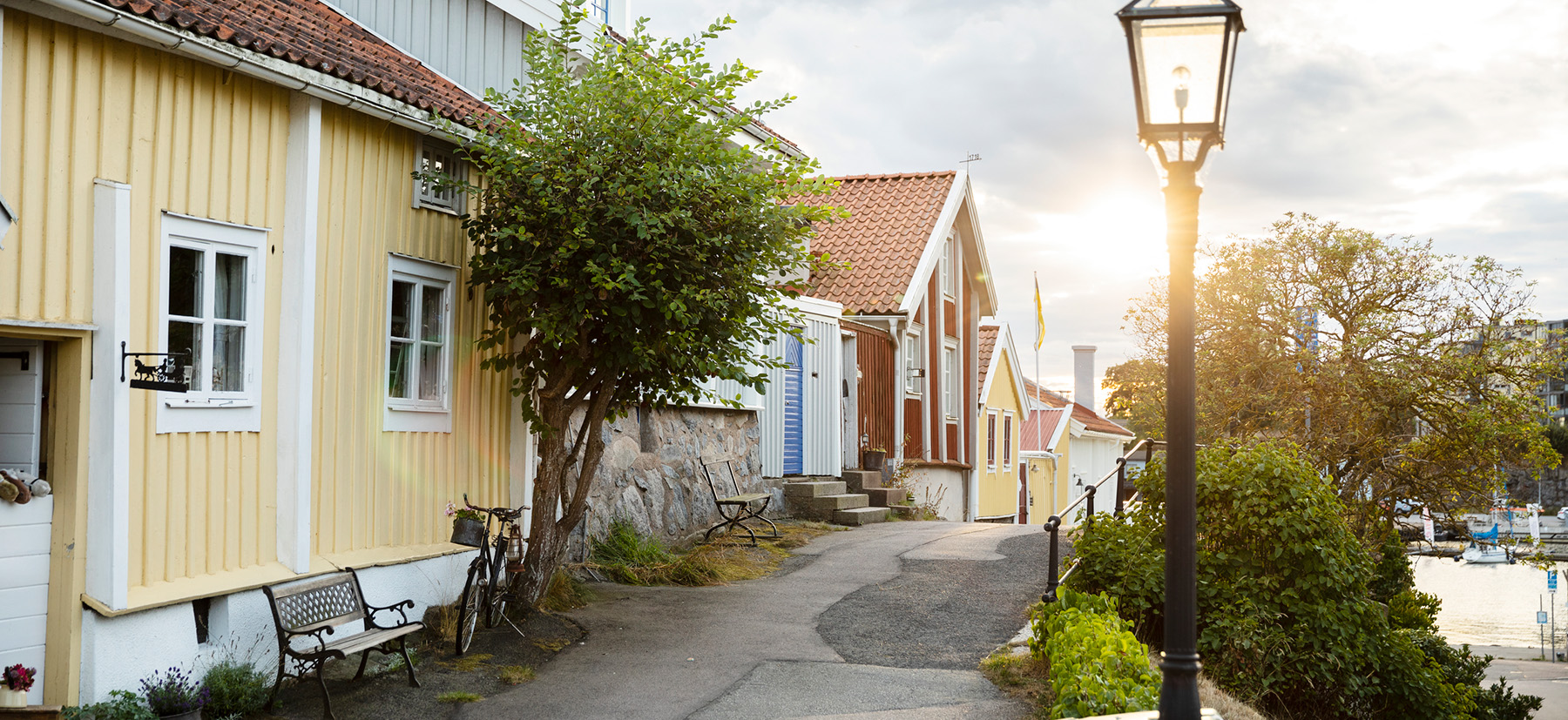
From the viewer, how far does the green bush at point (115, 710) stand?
5.90m

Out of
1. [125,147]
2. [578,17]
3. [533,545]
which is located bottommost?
[533,545]

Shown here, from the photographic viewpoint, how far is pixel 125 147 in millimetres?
6438

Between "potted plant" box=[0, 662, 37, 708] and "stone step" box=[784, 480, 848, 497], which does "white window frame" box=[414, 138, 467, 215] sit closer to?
"potted plant" box=[0, 662, 37, 708]

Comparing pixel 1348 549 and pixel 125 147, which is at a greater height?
pixel 125 147

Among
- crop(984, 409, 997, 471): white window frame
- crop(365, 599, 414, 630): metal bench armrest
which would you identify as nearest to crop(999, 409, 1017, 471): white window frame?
crop(984, 409, 997, 471): white window frame

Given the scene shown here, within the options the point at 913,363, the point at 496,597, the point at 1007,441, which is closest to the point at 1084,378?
the point at 1007,441

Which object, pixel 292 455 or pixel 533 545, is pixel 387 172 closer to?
pixel 292 455

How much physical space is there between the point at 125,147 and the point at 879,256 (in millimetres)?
14981

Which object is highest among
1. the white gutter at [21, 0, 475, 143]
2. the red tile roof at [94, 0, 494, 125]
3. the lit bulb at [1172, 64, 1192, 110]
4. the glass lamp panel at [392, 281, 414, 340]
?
the red tile roof at [94, 0, 494, 125]

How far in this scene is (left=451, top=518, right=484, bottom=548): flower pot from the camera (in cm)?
833

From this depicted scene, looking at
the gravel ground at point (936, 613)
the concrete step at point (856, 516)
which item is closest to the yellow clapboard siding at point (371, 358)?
the gravel ground at point (936, 613)

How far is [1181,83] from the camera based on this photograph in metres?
4.29

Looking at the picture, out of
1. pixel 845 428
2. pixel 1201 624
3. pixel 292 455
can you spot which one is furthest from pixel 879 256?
pixel 292 455

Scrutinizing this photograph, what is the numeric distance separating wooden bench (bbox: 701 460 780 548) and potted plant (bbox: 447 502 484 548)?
462cm
